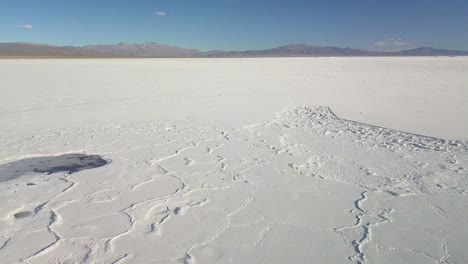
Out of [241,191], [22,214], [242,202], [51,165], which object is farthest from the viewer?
[51,165]

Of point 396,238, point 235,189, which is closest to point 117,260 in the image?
point 235,189

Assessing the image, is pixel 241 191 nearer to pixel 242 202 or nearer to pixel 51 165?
pixel 242 202

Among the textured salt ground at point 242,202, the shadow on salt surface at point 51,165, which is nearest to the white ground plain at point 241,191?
the textured salt ground at point 242,202

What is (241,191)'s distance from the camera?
307 centimetres

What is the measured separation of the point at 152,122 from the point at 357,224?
404 centimetres

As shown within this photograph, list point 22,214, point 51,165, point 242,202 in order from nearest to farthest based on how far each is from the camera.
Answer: point 22,214
point 242,202
point 51,165

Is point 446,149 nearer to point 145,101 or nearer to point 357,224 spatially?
point 357,224

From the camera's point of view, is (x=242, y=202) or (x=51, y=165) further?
(x=51, y=165)

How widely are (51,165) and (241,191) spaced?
204cm

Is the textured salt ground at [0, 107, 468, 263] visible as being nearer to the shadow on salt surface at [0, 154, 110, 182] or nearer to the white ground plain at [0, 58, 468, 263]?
the white ground plain at [0, 58, 468, 263]

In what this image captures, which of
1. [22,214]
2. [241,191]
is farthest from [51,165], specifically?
[241,191]

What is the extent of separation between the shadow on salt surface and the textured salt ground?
0.14 m

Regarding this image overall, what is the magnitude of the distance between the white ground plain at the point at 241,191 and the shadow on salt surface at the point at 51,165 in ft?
0.50

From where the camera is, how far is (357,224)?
2.48 meters
